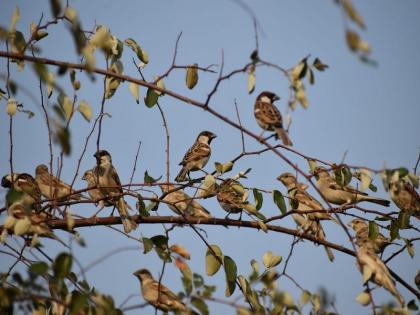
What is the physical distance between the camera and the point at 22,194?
10.9 ft

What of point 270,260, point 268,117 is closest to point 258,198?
point 270,260

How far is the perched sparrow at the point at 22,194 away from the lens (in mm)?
3279

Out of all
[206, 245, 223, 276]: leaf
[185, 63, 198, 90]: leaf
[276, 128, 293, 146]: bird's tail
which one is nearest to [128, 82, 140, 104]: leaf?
[185, 63, 198, 90]: leaf

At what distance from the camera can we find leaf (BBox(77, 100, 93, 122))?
3.87m

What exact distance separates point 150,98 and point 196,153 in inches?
220

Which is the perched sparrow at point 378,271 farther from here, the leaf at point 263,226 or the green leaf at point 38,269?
the green leaf at point 38,269

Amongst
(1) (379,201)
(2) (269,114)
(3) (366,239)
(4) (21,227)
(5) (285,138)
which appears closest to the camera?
(4) (21,227)

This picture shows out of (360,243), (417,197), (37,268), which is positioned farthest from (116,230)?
(417,197)

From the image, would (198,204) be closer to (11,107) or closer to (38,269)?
(11,107)

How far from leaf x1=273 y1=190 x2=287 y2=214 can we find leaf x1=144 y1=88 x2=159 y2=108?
142cm

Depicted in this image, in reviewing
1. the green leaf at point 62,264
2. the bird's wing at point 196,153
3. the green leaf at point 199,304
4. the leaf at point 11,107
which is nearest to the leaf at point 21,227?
the green leaf at point 62,264

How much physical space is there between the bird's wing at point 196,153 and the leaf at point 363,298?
697 centimetres

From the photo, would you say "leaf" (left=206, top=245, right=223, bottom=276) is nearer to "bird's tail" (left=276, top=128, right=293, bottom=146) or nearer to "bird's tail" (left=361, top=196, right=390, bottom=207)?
"bird's tail" (left=276, top=128, right=293, bottom=146)

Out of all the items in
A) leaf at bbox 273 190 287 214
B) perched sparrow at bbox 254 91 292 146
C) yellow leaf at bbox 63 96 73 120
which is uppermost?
perched sparrow at bbox 254 91 292 146
